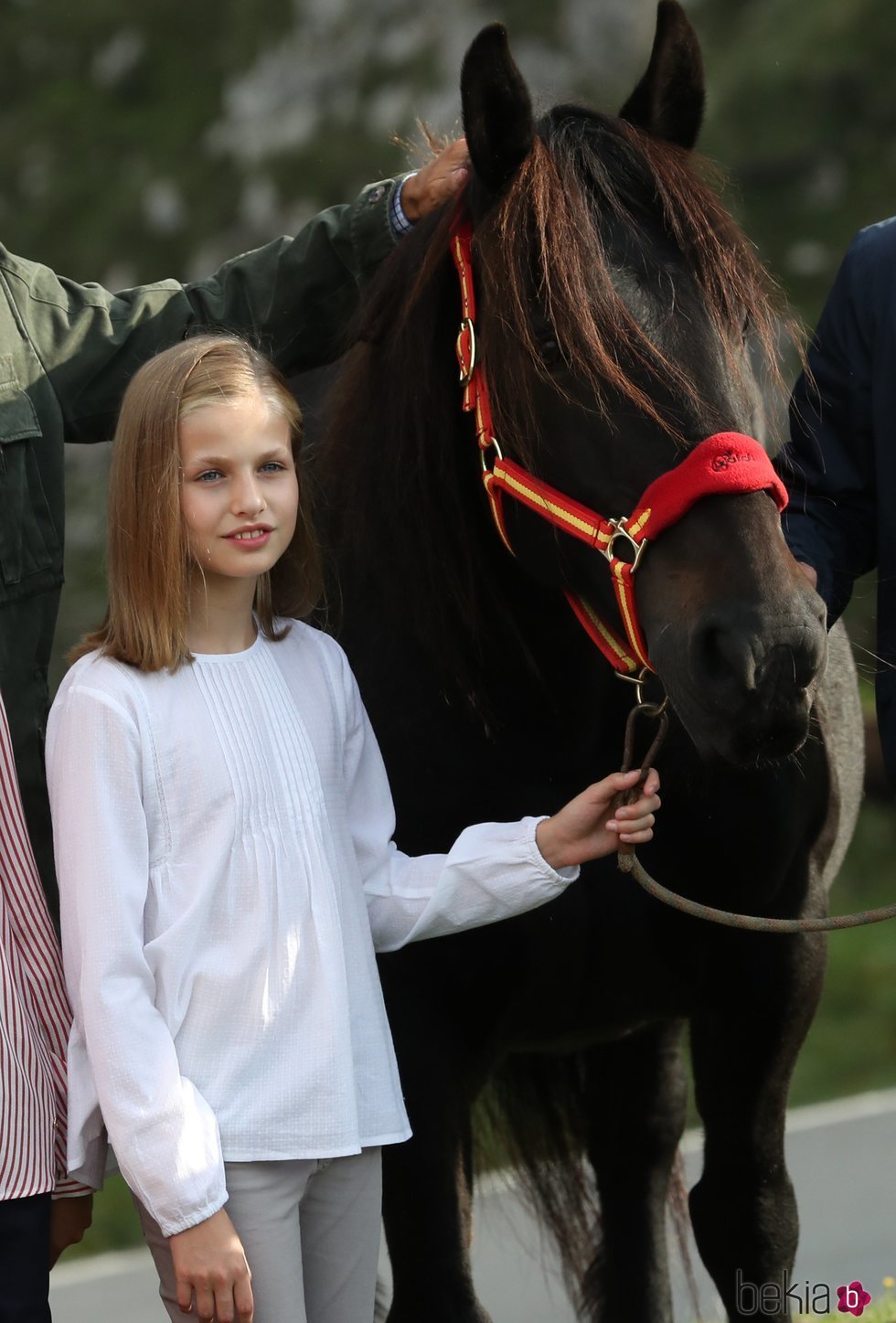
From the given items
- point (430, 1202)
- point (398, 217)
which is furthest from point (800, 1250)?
point (398, 217)

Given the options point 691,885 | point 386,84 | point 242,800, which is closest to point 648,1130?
point 691,885

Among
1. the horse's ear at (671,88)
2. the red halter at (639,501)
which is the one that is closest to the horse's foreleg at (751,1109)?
the red halter at (639,501)

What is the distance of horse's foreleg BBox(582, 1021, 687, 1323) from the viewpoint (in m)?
3.00

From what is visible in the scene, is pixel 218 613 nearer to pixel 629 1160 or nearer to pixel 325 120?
pixel 629 1160

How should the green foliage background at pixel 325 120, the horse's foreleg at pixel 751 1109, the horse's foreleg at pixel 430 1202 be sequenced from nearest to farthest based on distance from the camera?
the horse's foreleg at pixel 430 1202
the horse's foreleg at pixel 751 1109
the green foliage background at pixel 325 120

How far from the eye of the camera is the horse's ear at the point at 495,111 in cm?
197

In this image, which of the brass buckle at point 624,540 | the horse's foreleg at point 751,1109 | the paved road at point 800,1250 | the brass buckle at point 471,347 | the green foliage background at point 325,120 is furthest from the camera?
the green foliage background at point 325,120

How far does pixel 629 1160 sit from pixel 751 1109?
63 centimetres

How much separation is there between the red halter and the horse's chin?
0.16 m

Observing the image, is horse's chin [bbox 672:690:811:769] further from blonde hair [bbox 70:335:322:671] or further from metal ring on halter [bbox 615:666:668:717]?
blonde hair [bbox 70:335:322:671]

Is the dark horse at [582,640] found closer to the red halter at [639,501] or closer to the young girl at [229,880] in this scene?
the red halter at [639,501]

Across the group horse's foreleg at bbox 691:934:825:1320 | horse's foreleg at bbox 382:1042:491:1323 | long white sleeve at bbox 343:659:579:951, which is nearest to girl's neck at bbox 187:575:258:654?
long white sleeve at bbox 343:659:579:951

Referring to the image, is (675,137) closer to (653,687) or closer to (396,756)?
(653,687)

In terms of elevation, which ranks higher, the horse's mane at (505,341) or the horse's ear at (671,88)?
the horse's ear at (671,88)
